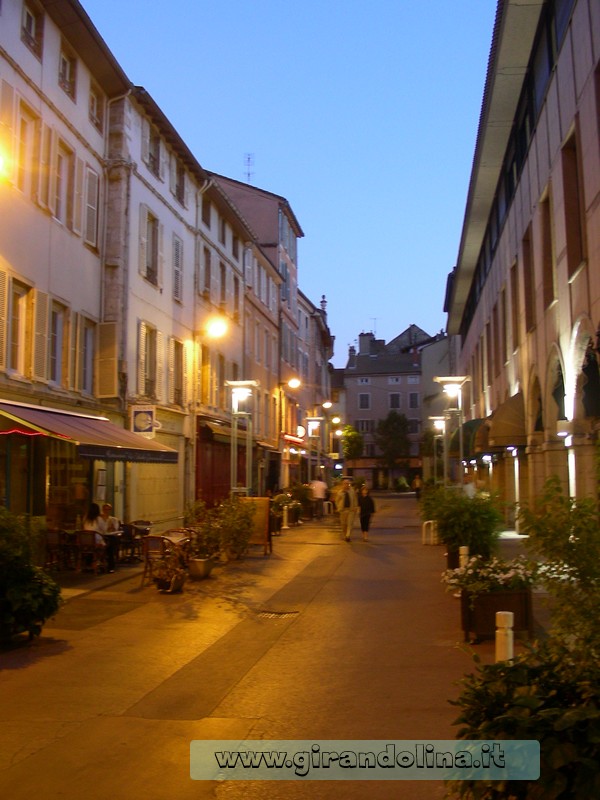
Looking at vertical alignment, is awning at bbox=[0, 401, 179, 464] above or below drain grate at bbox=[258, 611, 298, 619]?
above

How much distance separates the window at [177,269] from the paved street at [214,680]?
12264 millimetres

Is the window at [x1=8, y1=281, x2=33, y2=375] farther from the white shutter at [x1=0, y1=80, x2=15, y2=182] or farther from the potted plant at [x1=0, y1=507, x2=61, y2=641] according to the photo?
the potted plant at [x1=0, y1=507, x2=61, y2=641]

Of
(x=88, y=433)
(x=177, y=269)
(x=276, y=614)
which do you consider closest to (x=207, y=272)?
(x=177, y=269)

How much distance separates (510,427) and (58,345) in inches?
488

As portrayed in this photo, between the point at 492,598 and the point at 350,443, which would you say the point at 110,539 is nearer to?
the point at 492,598

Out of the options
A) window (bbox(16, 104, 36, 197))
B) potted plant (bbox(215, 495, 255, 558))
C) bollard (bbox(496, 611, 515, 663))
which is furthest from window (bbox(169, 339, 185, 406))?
bollard (bbox(496, 611, 515, 663))

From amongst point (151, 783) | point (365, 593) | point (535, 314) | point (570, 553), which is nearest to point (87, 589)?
point (365, 593)

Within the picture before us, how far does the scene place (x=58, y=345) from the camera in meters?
17.5

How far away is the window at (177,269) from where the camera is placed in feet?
80.8

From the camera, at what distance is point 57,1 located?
16359 millimetres

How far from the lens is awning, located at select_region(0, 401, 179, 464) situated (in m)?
13.1

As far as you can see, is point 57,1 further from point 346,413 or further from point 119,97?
point 346,413

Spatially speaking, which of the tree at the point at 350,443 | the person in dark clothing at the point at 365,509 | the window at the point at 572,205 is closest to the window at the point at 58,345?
the person in dark clothing at the point at 365,509

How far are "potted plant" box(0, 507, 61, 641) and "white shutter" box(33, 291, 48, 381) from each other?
6909 millimetres
